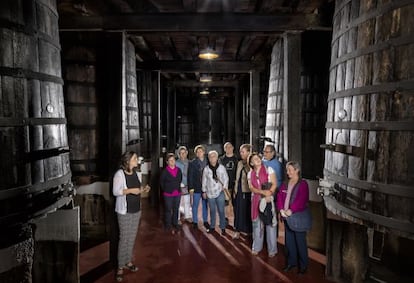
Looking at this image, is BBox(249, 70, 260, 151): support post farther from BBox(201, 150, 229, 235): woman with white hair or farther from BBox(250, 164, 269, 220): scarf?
BBox(250, 164, 269, 220): scarf

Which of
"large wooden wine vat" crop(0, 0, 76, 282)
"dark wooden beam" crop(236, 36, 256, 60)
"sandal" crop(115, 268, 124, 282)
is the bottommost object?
"sandal" crop(115, 268, 124, 282)

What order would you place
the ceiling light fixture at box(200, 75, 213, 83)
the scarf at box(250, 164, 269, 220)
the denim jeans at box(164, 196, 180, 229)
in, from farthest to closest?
1. the ceiling light fixture at box(200, 75, 213, 83)
2. the denim jeans at box(164, 196, 180, 229)
3. the scarf at box(250, 164, 269, 220)

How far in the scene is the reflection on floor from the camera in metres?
4.89

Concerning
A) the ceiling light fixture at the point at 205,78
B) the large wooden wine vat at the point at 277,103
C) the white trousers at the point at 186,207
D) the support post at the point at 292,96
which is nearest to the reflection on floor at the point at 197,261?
the white trousers at the point at 186,207

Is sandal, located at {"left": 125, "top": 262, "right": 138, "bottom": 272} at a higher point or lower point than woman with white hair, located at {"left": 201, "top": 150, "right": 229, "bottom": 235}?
lower

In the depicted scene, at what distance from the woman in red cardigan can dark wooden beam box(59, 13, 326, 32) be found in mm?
2244

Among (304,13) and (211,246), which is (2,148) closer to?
(211,246)

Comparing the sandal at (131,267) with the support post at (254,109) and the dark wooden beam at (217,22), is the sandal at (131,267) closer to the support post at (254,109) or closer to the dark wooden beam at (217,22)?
the dark wooden beam at (217,22)

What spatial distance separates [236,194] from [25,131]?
4.48 metres

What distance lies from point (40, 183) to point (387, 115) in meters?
3.10

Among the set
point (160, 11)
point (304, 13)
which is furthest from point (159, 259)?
point (304, 13)

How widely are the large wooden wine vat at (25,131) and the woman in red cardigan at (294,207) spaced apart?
10.2 ft

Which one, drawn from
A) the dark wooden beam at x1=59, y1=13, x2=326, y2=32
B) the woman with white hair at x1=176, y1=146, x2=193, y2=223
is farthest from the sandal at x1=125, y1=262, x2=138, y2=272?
the dark wooden beam at x1=59, y1=13, x2=326, y2=32

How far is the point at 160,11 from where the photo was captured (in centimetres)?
554
